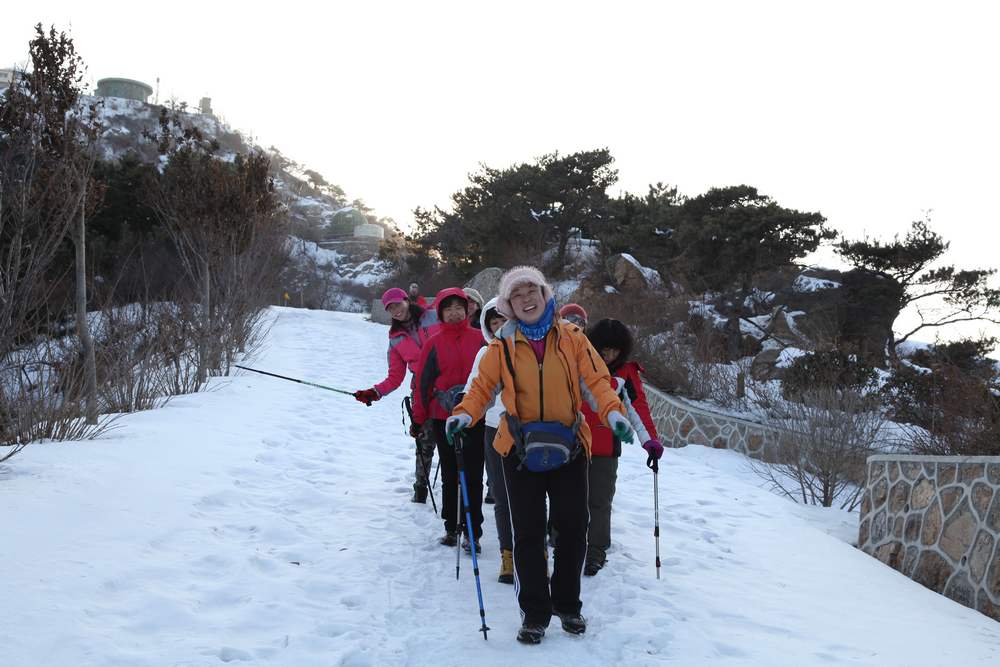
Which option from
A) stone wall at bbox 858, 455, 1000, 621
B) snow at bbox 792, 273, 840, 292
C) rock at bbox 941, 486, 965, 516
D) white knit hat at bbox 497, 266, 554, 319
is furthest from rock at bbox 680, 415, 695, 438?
white knit hat at bbox 497, 266, 554, 319

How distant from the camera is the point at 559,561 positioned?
10.8 feet

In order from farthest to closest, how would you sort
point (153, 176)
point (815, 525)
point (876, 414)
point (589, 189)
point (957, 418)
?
point (589, 189) → point (153, 176) → point (876, 414) → point (957, 418) → point (815, 525)

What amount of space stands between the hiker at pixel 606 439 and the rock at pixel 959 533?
2104 mm

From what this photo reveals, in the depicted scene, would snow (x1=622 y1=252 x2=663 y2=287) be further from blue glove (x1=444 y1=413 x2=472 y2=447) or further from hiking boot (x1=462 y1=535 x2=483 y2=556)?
blue glove (x1=444 y1=413 x2=472 y2=447)

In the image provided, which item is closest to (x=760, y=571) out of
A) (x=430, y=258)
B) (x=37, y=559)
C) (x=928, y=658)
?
(x=928, y=658)

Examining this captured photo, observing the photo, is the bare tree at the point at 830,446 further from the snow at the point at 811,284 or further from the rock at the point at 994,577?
the snow at the point at 811,284

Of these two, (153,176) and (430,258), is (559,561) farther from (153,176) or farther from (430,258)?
(430,258)

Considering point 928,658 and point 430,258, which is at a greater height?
point 430,258

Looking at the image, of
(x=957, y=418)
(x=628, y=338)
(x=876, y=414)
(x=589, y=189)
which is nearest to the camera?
(x=628, y=338)

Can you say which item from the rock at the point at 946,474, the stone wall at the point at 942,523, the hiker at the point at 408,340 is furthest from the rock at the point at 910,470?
the hiker at the point at 408,340

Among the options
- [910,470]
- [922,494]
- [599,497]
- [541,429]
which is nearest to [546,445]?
[541,429]

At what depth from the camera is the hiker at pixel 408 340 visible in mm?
5324

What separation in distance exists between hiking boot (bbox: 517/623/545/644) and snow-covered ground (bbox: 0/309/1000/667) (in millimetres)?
62

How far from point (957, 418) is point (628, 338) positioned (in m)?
5.73
